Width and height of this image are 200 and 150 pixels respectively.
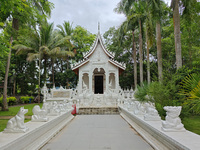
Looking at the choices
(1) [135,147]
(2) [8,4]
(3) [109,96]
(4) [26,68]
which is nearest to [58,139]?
(1) [135,147]

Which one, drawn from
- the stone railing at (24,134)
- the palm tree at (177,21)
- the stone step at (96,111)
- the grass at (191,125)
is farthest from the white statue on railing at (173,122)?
the stone step at (96,111)

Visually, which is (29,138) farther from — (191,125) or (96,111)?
(96,111)

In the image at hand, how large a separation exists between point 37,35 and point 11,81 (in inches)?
327

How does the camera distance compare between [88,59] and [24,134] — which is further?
[88,59]

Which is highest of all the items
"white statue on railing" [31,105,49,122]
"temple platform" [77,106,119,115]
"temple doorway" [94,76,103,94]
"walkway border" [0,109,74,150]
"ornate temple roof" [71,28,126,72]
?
"ornate temple roof" [71,28,126,72]

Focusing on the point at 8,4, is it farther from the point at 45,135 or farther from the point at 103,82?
the point at 103,82

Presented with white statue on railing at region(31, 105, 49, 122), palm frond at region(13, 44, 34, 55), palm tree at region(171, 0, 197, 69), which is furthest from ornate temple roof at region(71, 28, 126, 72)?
white statue on railing at region(31, 105, 49, 122)

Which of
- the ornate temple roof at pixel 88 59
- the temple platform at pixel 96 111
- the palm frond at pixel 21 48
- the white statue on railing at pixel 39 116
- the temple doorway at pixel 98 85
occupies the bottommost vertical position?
the temple platform at pixel 96 111

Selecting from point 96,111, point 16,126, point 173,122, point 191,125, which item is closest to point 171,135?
point 173,122

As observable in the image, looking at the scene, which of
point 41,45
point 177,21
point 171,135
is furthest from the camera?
point 41,45

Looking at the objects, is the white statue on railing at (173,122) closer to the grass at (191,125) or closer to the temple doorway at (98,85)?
the grass at (191,125)

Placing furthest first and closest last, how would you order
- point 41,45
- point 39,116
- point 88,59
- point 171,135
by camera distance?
1. point 41,45
2. point 88,59
3. point 39,116
4. point 171,135

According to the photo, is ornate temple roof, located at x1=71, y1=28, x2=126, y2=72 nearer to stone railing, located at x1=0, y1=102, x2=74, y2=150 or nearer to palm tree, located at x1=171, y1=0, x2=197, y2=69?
palm tree, located at x1=171, y1=0, x2=197, y2=69

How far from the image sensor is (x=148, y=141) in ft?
14.6
